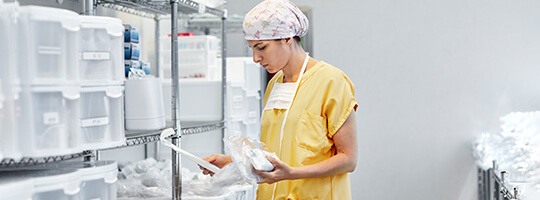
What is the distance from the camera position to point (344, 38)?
5.23 m

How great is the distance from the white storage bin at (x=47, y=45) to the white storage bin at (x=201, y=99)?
1.98 meters

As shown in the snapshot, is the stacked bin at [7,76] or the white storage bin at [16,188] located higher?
the stacked bin at [7,76]

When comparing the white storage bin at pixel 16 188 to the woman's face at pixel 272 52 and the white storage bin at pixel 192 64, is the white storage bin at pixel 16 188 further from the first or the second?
the white storage bin at pixel 192 64

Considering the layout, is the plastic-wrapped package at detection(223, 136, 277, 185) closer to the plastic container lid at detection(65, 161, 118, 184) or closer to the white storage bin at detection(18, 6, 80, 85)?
the plastic container lid at detection(65, 161, 118, 184)

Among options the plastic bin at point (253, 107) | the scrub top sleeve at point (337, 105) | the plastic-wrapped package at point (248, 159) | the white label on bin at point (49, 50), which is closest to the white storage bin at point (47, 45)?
the white label on bin at point (49, 50)

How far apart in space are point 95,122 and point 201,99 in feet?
6.18

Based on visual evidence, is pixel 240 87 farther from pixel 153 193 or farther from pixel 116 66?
pixel 116 66

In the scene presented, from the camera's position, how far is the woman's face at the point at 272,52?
184 centimetres

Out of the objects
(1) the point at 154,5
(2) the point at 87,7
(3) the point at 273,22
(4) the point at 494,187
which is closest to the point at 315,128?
(3) the point at 273,22

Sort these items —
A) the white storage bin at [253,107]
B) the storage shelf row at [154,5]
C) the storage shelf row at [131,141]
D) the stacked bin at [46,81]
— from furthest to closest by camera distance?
1. the white storage bin at [253,107]
2. the storage shelf row at [154,5]
3. the storage shelf row at [131,141]
4. the stacked bin at [46,81]

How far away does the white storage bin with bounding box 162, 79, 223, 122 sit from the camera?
3.71 meters

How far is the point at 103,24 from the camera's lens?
186 centimetres

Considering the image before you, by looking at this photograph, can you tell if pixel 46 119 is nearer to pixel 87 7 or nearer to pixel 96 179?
pixel 96 179

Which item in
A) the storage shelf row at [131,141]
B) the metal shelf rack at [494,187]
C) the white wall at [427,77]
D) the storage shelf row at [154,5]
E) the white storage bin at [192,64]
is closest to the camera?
the storage shelf row at [131,141]
